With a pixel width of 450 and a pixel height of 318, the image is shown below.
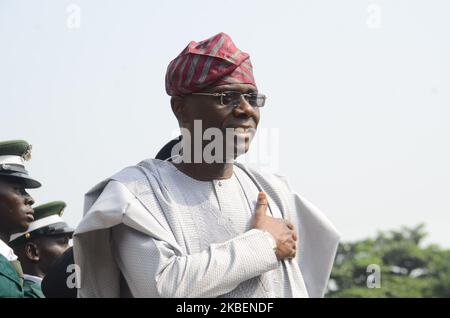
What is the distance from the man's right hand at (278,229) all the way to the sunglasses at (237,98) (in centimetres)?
48

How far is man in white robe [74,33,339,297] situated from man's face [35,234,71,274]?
11.9 ft

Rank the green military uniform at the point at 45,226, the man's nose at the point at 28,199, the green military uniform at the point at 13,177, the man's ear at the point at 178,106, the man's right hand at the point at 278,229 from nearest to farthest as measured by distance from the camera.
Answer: the man's right hand at the point at 278,229
the man's ear at the point at 178,106
the green military uniform at the point at 13,177
the man's nose at the point at 28,199
the green military uniform at the point at 45,226

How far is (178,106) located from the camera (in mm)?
4852

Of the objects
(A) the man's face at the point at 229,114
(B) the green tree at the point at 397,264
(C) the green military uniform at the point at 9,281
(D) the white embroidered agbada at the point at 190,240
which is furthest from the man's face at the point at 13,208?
(B) the green tree at the point at 397,264

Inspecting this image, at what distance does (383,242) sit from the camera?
29.3 meters

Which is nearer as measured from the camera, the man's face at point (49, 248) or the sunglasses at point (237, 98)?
the sunglasses at point (237, 98)

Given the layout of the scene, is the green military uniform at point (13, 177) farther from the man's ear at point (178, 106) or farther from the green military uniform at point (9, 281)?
the man's ear at point (178, 106)

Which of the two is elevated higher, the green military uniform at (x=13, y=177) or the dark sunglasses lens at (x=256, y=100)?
the dark sunglasses lens at (x=256, y=100)

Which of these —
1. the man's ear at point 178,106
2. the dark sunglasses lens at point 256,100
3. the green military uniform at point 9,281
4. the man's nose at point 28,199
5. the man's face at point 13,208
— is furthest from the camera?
the man's nose at point 28,199

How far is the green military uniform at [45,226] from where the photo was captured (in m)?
8.23

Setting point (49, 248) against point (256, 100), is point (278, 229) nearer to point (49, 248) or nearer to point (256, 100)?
point (256, 100)
